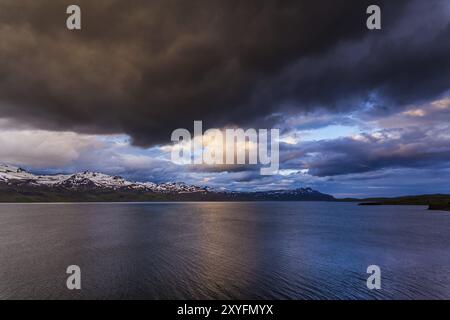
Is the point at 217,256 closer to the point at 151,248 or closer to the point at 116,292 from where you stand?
the point at 151,248

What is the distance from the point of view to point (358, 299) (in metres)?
30.3

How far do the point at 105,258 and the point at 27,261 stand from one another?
11810mm

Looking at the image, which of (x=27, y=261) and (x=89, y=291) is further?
(x=27, y=261)

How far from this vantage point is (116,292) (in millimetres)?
32562

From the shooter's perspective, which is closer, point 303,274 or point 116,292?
point 116,292

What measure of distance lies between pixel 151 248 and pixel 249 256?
20797mm
